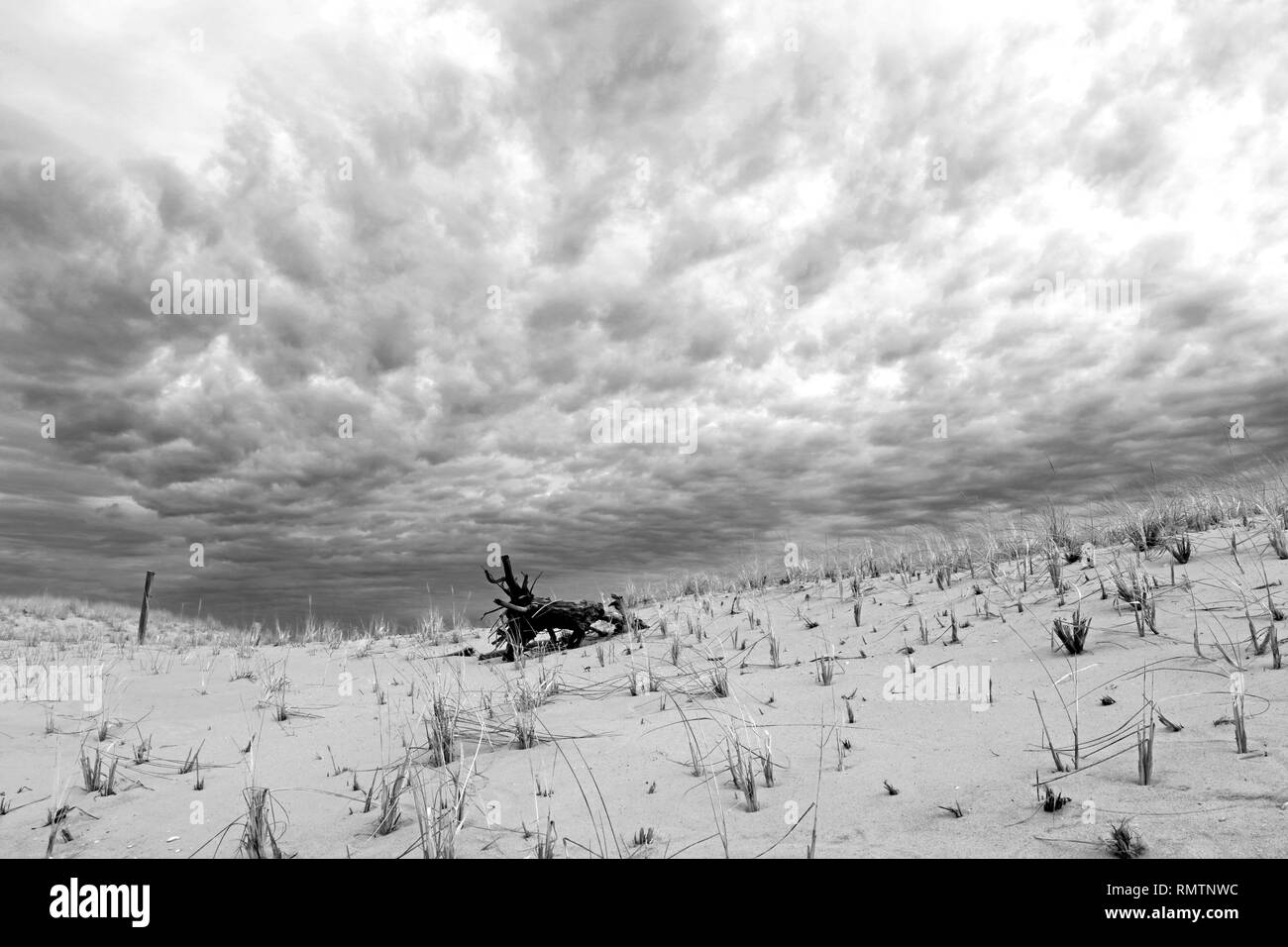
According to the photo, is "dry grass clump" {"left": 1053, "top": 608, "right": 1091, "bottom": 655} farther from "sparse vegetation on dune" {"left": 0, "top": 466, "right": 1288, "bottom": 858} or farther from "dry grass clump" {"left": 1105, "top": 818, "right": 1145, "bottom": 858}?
"dry grass clump" {"left": 1105, "top": 818, "right": 1145, "bottom": 858}

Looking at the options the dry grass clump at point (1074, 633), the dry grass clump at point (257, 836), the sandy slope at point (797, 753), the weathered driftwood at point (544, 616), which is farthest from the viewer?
the weathered driftwood at point (544, 616)

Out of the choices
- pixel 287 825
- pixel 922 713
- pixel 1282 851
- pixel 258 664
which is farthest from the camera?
pixel 258 664

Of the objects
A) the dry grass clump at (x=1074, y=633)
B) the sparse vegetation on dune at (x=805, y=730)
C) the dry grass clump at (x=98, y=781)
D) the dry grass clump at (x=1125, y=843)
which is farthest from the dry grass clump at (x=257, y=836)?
the dry grass clump at (x=1074, y=633)

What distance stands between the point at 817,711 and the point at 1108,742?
1.81 m

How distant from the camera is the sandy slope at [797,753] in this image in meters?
2.74

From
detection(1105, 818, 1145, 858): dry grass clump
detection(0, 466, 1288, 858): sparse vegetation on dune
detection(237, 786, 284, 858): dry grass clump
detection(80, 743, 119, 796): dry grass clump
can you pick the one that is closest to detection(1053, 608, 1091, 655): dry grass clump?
detection(0, 466, 1288, 858): sparse vegetation on dune

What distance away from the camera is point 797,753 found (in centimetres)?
392

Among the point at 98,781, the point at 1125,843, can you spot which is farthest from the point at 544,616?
the point at 1125,843

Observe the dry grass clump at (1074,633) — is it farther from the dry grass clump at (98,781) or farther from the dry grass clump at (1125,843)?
the dry grass clump at (98,781)

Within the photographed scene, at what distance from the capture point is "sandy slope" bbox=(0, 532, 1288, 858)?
8.98ft

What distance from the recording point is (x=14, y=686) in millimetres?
8227

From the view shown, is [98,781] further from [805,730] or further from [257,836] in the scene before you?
[805,730]
